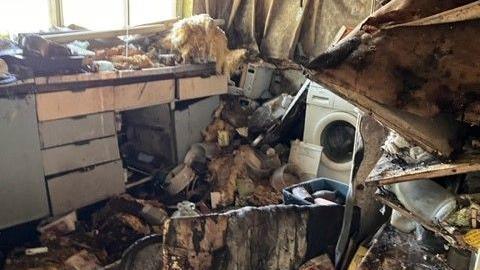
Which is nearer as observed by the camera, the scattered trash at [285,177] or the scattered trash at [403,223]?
the scattered trash at [403,223]

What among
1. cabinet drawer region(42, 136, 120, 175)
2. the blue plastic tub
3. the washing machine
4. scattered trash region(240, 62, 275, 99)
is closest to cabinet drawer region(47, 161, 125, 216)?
cabinet drawer region(42, 136, 120, 175)

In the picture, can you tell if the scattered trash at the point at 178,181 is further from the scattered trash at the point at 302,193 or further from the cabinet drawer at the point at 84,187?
the scattered trash at the point at 302,193

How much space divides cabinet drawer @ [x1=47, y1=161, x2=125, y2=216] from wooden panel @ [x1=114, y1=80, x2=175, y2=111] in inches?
19.7

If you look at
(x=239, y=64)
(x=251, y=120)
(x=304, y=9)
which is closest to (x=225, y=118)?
(x=251, y=120)

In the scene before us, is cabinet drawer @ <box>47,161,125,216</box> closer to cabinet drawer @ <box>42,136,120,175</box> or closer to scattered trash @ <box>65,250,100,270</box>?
cabinet drawer @ <box>42,136,120,175</box>

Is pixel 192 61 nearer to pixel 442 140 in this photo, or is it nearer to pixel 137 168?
pixel 137 168

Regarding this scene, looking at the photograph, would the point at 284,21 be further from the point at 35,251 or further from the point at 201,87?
the point at 35,251

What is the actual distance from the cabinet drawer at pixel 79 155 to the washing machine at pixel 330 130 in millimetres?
1781

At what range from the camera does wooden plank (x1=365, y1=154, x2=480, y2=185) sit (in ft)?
4.19

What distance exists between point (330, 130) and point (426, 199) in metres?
2.51

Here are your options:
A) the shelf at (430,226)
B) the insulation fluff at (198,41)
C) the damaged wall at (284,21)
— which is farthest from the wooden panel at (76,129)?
the shelf at (430,226)

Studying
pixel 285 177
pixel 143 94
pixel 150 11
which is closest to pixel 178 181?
pixel 143 94

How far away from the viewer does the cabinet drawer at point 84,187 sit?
320 centimetres

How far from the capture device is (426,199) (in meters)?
1.51
